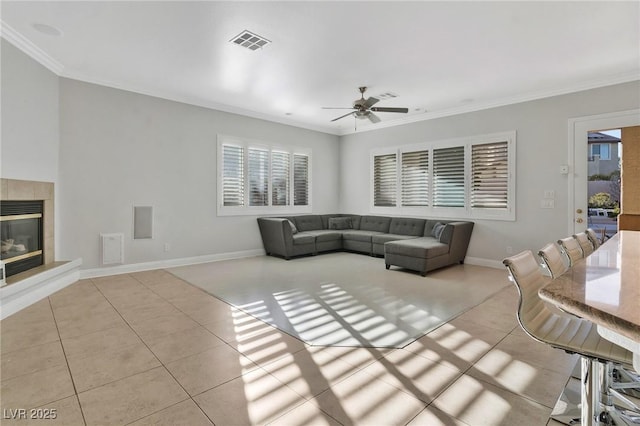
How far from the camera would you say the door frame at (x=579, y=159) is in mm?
4680

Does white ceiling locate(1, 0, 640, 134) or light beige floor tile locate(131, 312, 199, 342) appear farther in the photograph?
white ceiling locate(1, 0, 640, 134)

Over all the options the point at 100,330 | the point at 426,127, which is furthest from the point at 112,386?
the point at 426,127

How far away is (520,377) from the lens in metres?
2.16

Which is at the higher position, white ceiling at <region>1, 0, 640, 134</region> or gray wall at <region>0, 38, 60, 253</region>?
white ceiling at <region>1, 0, 640, 134</region>

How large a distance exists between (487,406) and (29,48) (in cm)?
578

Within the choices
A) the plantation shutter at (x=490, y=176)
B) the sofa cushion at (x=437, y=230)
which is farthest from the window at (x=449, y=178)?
the sofa cushion at (x=437, y=230)

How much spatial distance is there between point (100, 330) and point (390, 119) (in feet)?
20.9

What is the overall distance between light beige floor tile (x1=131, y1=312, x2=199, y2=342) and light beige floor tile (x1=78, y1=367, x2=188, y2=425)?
0.69 m

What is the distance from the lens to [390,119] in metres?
7.14

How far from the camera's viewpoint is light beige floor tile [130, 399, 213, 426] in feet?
5.61

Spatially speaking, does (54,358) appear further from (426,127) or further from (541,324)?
(426,127)

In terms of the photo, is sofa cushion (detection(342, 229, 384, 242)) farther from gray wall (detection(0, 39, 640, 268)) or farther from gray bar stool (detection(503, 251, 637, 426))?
gray bar stool (detection(503, 251, 637, 426))

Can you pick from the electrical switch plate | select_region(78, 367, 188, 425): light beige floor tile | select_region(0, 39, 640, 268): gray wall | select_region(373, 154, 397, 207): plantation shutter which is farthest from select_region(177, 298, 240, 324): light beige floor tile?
the electrical switch plate

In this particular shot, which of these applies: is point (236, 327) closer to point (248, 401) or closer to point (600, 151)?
point (248, 401)
